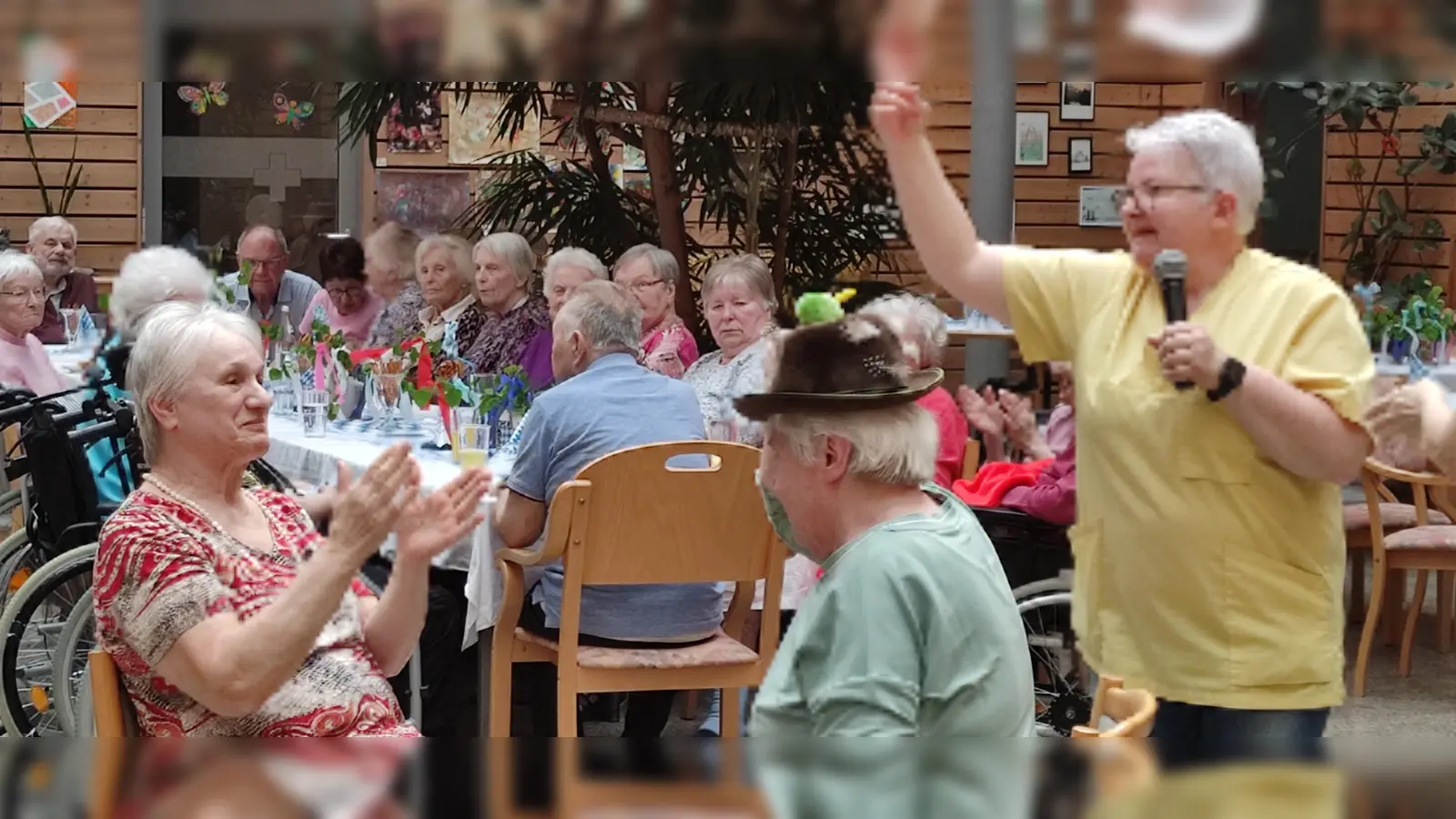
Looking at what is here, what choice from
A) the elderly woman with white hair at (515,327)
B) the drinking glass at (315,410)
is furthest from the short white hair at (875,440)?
the elderly woman with white hair at (515,327)

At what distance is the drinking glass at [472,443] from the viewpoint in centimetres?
315

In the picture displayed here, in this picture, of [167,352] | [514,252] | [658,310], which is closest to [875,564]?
[167,352]

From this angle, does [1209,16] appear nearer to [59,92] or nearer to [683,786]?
[683,786]

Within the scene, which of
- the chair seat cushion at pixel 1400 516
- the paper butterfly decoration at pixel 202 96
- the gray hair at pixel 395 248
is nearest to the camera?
the paper butterfly decoration at pixel 202 96

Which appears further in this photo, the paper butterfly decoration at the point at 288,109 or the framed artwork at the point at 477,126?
the framed artwork at the point at 477,126

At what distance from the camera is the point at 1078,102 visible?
0.66m

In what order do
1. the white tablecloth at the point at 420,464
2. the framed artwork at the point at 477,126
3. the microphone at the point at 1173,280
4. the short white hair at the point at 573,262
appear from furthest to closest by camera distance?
the short white hair at the point at 573,262 → the white tablecloth at the point at 420,464 → the microphone at the point at 1173,280 → the framed artwork at the point at 477,126

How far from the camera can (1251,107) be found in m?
0.50

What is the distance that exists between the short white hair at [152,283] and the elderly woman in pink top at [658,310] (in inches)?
85.1

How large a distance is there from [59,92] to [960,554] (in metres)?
0.94

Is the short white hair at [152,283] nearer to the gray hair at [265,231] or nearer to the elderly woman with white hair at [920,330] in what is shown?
the gray hair at [265,231]

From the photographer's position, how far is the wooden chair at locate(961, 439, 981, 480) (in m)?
2.67

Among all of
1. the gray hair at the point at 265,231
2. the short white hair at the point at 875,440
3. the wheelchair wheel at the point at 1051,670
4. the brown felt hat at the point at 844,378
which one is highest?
the gray hair at the point at 265,231

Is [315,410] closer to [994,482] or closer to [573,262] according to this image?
[573,262]
